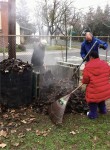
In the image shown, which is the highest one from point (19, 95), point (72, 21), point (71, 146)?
point (72, 21)

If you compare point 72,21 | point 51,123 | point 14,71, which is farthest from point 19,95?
point 72,21

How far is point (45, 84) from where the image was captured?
6.19 metres

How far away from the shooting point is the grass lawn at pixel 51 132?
14.2 feet

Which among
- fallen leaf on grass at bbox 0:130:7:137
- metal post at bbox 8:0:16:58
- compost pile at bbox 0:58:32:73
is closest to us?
A: fallen leaf on grass at bbox 0:130:7:137

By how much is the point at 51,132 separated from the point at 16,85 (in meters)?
1.45

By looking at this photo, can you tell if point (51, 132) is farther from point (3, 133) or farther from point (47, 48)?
point (47, 48)

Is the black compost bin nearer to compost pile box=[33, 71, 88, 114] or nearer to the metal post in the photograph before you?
compost pile box=[33, 71, 88, 114]

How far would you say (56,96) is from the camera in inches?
231

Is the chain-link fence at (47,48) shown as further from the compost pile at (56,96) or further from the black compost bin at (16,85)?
the black compost bin at (16,85)

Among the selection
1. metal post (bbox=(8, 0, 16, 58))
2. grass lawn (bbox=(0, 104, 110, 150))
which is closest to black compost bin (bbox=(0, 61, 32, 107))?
grass lawn (bbox=(0, 104, 110, 150))

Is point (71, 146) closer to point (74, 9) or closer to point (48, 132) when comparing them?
point (48, 132)

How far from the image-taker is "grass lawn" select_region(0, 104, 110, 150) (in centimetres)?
434

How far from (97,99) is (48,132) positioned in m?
1.14

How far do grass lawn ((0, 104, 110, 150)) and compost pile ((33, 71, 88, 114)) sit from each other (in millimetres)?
184
